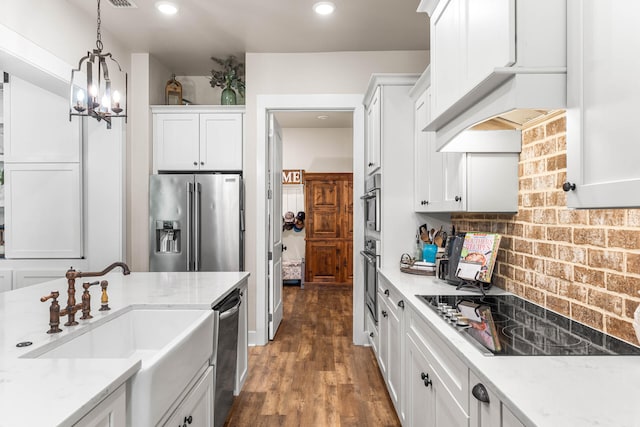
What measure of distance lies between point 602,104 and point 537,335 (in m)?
0.81

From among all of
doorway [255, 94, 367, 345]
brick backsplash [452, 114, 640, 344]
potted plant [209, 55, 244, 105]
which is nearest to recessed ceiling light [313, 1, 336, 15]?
doorway [255, 94, 367, 345]

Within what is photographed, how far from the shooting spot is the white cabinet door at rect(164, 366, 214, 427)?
134cm

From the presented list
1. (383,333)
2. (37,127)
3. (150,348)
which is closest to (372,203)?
(383,333)

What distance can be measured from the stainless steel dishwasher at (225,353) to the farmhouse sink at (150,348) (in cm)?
24

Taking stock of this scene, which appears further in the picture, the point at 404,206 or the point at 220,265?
the point at 220,265

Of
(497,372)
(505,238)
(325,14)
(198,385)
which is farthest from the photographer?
(325,14)

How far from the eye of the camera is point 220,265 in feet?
12.1

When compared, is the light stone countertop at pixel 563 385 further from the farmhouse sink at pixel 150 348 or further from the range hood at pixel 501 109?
the farmhouse sink at pixel 150 348

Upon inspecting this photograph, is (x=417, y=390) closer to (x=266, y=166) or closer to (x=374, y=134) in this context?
(x=374, y=134)

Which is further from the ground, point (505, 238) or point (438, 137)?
point (438, 137)

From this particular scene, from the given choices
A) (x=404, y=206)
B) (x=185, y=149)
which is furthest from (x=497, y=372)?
(x=185, y=149)

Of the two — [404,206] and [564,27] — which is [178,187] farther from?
[564,27]

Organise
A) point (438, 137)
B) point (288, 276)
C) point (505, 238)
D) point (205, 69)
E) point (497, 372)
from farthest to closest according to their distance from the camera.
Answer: point (288, 276)
point (205, 69)
point (505, 238)
point (438, 137)
point (497, 372)

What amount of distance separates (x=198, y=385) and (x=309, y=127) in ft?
19.1
